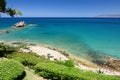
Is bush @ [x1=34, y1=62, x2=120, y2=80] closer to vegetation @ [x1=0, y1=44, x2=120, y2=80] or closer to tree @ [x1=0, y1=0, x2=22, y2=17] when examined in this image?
vegetation @ [x1=0, y1=44, x2=120, y2=80]

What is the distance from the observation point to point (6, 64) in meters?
15.4

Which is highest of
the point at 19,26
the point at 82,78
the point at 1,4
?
the point at 1,4

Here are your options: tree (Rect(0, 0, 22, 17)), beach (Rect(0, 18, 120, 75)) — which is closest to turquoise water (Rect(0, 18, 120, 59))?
beach (Rect(0, 18, 120, 75))

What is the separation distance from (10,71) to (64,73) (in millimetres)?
3927

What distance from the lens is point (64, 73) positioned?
16.2 m

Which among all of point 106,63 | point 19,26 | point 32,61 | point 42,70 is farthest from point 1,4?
point 19,26

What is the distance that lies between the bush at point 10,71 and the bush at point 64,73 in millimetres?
1828

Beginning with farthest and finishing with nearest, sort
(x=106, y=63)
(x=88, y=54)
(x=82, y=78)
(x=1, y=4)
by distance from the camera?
(x=88, y=54) < (x=106, y=63) < (x=1, y=4) < (x=82, y=78)

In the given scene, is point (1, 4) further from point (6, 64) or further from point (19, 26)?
point (19, 26)

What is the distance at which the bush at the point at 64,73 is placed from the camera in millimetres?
15617

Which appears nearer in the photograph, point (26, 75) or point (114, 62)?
point (26, 75)

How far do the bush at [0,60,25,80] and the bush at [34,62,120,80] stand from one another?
6.00 ft

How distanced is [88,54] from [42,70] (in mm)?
19390

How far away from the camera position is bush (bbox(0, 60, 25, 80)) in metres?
14.3
